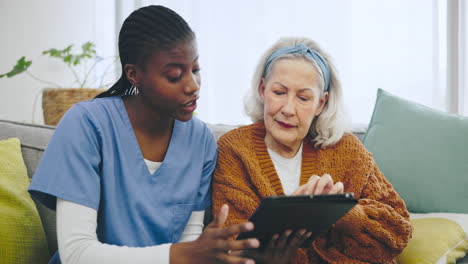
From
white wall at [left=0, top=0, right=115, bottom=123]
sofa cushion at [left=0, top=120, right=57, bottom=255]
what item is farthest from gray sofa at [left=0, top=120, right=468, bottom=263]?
white wall at [left=0, top=0, right=115, bottom=123]

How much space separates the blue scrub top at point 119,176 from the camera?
41.5 inches

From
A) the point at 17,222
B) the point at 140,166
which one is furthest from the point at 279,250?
the point at 17,222

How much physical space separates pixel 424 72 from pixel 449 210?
1210 mm

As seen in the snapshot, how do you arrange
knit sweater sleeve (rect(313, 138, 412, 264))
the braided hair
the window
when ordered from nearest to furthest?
the braided hair → knit sweater sleeve (rect(313, 138, 412, 264)) → the window

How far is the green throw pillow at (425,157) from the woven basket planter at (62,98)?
4.48ft

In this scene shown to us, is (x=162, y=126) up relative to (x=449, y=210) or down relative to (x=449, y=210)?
up

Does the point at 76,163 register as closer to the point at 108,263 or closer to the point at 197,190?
the point at 108,263

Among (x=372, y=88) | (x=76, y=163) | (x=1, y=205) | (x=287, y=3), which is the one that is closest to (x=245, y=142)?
(x=76, y=163)

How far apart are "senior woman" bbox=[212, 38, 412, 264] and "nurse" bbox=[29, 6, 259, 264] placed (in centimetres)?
11

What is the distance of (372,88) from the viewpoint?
2.75m

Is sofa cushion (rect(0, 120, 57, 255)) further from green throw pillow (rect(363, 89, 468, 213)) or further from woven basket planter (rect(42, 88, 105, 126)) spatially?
green throw pillow (rect(363, 89, 468, 213))

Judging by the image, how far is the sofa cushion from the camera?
1.34 metres

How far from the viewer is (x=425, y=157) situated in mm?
1680

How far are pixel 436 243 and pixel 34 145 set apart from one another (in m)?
1.15
